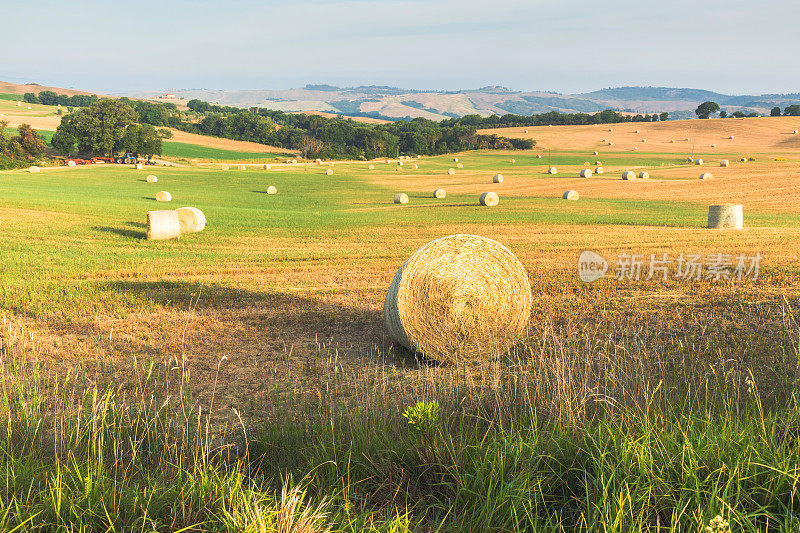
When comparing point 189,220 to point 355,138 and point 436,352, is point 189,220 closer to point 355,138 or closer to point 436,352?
point 436,352

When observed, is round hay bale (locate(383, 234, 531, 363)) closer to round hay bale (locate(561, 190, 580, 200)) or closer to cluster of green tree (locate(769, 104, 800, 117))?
round hay bale (locate(561, 190, 580, 200))

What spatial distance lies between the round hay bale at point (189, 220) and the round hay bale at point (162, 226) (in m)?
1.11

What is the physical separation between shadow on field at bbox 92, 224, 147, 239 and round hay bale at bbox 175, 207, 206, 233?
1353mm

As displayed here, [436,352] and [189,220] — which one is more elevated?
[189,220]

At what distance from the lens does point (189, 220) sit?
22.7 metres

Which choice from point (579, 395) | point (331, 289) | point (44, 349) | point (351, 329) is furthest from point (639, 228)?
point (44, 349)

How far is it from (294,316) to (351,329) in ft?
4.54

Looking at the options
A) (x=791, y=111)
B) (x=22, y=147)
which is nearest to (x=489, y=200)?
(x=22, y=147)

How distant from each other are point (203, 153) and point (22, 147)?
91.6 ft

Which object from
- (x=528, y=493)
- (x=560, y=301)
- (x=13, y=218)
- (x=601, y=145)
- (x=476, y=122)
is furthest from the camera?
(x=476, y=122)

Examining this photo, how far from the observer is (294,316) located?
11.7 meters

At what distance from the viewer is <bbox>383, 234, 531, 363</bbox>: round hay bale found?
9.23 meters

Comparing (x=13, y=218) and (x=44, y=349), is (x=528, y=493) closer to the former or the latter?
(x=44, y=349)

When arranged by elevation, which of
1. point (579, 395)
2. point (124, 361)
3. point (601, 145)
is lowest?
point (124, 361)
